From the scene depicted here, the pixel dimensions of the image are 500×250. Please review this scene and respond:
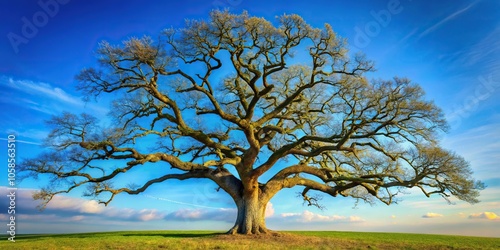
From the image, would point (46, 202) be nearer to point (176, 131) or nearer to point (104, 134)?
point (104, 134)

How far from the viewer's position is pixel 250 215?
21.7m

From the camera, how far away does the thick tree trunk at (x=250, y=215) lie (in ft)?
70.2

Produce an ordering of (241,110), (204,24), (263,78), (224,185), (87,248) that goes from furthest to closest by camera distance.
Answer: (241,110)
(224,185)
(263,78)
(204,24)
(87,248)

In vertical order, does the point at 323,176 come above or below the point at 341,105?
below

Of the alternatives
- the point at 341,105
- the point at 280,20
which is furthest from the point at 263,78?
the point at 341,105

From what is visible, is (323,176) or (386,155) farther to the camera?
(323,176)

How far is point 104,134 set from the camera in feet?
64.7

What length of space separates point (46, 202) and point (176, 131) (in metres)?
7.31

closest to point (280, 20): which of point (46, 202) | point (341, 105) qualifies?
point (341, 105)

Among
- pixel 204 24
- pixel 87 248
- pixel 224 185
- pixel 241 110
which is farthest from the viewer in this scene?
pixel 241 110

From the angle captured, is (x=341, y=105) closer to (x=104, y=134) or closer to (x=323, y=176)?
(x=323, y=176)

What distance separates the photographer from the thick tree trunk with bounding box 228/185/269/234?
70.2ft

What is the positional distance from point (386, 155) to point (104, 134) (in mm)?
14856

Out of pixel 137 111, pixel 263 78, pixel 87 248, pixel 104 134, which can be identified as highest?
pixel 263 78
